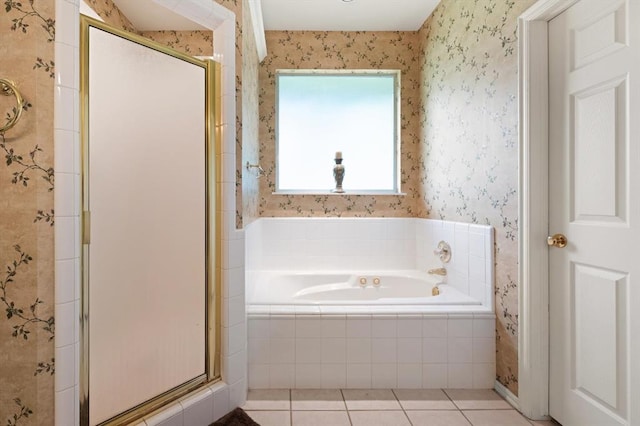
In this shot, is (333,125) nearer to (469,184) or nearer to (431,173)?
(431,173)

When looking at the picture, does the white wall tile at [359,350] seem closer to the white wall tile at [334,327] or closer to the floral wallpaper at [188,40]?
the white wall tile at [334,327]

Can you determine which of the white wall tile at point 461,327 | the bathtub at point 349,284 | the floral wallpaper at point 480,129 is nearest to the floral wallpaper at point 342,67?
the floral wallpaper at point 480,129

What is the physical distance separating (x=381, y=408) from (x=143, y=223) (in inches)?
59.1

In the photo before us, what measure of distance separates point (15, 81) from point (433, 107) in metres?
2.60

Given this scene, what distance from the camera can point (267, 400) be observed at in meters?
1.78

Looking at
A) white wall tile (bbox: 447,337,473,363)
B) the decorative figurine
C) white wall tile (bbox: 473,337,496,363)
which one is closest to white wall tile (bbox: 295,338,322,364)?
white wall tile (bbox: 447,337,473,363)

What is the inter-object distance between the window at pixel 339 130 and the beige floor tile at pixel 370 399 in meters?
1.73

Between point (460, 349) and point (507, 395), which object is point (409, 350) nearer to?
point (460, 349)

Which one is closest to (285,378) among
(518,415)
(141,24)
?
(518,415)

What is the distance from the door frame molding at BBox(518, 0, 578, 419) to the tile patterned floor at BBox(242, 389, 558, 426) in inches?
8.6

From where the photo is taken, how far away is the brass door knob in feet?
4.98

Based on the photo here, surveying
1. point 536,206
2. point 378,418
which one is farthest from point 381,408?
point 536,206

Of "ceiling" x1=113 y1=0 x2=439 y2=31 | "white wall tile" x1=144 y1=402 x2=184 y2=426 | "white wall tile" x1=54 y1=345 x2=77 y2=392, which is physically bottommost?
"white wall tile" x1=144 y1=402 x2=184 y2=426

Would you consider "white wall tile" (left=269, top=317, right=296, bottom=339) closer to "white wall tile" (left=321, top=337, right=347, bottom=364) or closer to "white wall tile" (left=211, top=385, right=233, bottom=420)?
"white wall tile" (left=321, top=337, right=347, bottom=364)
